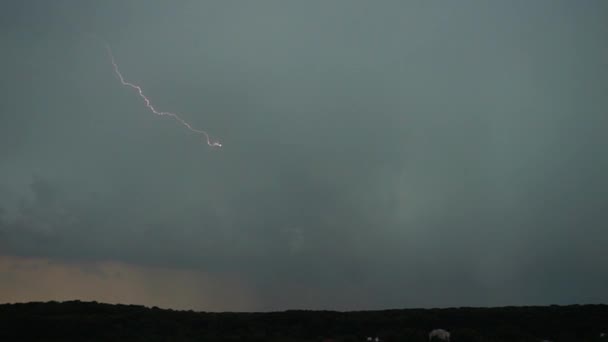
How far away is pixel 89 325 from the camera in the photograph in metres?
33.4

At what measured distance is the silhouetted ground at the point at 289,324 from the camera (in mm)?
31031

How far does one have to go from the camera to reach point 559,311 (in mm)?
42062

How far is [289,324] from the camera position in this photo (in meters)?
38.9

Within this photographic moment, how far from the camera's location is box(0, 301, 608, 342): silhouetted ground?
102ft

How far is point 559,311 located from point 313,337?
78.1ft

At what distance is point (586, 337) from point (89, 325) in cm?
3451

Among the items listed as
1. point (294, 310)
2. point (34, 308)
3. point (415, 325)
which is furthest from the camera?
point (294, 310)

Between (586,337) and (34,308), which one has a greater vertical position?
(34,308)

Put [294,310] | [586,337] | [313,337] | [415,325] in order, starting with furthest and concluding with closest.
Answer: [294,310] < [415,325] < [313,337] < [586,337]

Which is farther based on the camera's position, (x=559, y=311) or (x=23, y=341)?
(x=559, y=311)

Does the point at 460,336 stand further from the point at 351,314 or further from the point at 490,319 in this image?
the point at 351,314

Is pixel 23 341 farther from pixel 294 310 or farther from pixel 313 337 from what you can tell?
pixel 294 310

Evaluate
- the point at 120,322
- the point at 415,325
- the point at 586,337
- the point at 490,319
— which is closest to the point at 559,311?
the point at 490,319

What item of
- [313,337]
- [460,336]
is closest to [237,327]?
[313,337]
